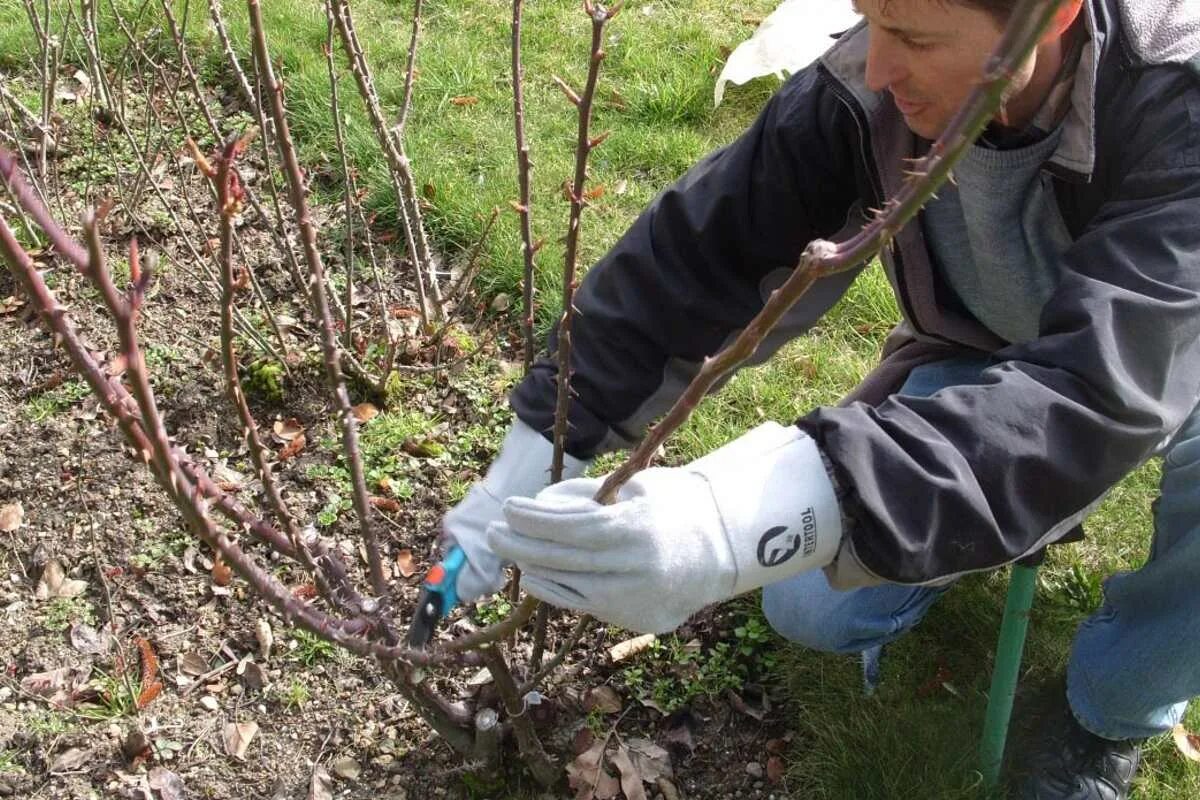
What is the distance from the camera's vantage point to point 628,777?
6.79 feet

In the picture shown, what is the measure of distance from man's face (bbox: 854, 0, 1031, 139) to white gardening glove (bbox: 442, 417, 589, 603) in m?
0.77

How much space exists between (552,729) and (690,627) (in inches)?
14.3

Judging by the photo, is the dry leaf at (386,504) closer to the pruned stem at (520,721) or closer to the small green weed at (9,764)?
the pruned stem at (520,721)

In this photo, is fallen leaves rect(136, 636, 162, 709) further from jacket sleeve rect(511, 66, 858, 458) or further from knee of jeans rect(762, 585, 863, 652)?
knee of jeans rect(762, 585, 863, 652)

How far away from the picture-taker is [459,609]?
2.31 metres

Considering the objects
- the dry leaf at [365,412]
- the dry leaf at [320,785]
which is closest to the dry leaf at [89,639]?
the dry leaf at [320,785]

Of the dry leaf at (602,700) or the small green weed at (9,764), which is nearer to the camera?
the small green weed at (9,764)

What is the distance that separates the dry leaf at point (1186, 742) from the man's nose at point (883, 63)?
4.73 ft

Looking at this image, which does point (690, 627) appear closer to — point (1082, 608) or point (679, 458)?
point (679, 458)

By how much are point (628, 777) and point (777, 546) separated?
92 centimetres

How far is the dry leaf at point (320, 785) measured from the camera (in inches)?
80.7

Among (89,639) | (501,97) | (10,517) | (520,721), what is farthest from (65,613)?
(501,97)

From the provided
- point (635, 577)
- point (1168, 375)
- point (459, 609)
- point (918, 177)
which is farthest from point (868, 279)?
point (918, 177)

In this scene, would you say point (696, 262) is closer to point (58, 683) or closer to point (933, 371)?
point (933, 371)
